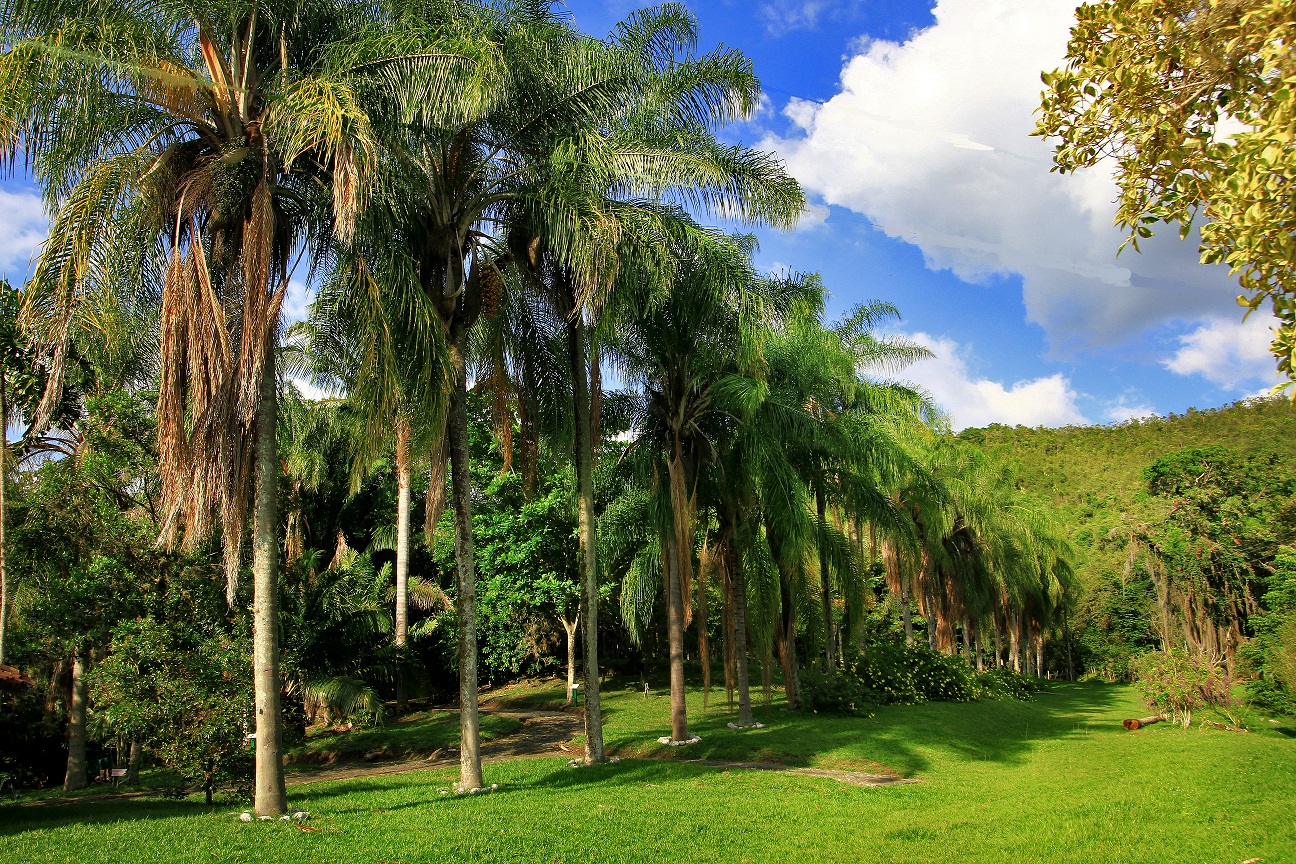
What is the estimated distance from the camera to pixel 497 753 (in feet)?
59.4

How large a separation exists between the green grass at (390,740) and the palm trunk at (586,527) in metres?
6.67

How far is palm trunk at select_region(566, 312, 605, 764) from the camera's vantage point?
13688 millimetres

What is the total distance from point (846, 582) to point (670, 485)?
6093mm

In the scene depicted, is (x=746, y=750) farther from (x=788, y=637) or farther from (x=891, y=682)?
(x=891, y=682)

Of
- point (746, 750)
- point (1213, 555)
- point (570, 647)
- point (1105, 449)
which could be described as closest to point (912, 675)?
point (746, 750)

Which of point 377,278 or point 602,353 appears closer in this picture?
point 377,278

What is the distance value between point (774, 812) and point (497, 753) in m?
9.45

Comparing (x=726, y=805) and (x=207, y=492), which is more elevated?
(x=207, y=492)

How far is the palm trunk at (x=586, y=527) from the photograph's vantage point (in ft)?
44.9

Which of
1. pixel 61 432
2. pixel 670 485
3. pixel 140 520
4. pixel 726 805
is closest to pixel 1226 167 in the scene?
pixel 726 805

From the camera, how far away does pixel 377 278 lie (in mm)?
10836

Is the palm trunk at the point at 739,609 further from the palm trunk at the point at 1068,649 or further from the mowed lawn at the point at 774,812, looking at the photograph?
the palm trunk at the point at 1068,649

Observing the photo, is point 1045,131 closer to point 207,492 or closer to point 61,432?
point 207,492

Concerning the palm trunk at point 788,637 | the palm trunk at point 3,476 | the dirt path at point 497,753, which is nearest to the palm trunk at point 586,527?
the dirt path at point 497,753
